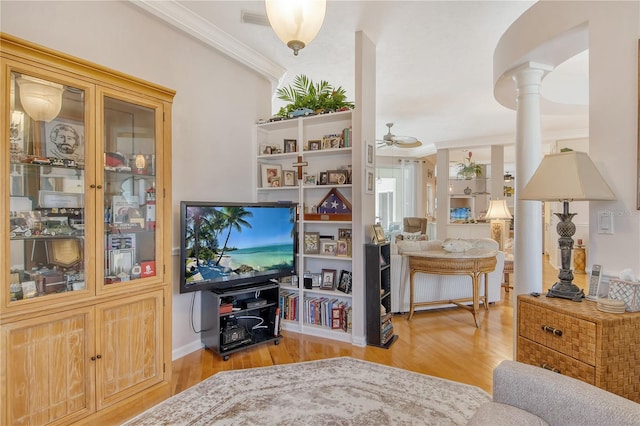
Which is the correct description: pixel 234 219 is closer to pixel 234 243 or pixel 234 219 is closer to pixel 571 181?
pixel 234 243

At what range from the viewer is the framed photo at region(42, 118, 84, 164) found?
186 cm

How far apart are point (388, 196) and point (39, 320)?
8568 mm

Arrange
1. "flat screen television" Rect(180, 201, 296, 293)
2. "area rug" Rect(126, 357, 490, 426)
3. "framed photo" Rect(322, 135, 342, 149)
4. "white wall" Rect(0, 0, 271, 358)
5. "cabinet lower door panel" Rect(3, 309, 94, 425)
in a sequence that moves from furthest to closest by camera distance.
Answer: "framed photo" Rect(322, 135, 342, 149), "flat screen television" Rect(180, 201, 296, 293), "white wall" Rect(0, 0, 271, 358), "area rug" Rect(126, 357, 490, 426), "cabinet lower door panel" Rect(3, 309, 94, 425)

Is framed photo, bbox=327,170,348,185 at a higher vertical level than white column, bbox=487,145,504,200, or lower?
lower

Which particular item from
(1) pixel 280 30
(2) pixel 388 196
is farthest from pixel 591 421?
(2) pixel 388 196

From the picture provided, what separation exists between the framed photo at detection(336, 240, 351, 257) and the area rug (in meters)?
1.05

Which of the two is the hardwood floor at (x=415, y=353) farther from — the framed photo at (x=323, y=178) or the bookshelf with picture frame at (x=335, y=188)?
the framed photo at (x=323, y=178)

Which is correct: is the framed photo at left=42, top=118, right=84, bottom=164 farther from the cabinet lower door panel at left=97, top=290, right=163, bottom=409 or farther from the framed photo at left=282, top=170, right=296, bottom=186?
the framed photo at left=282, top=170, right=296, bottom=186

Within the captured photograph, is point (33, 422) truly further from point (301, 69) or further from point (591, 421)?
point (301, 69)

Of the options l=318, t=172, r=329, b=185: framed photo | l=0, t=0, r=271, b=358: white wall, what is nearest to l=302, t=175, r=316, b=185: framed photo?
l=318, t=172, r=329, b=185: framed photo

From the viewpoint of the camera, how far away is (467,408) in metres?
2.10

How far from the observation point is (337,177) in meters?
3.29

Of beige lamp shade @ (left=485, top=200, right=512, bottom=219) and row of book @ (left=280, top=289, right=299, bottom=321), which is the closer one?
row of book @ (left=280, top=289, right=299, bottom=321)

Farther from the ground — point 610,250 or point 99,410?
point 610,250
